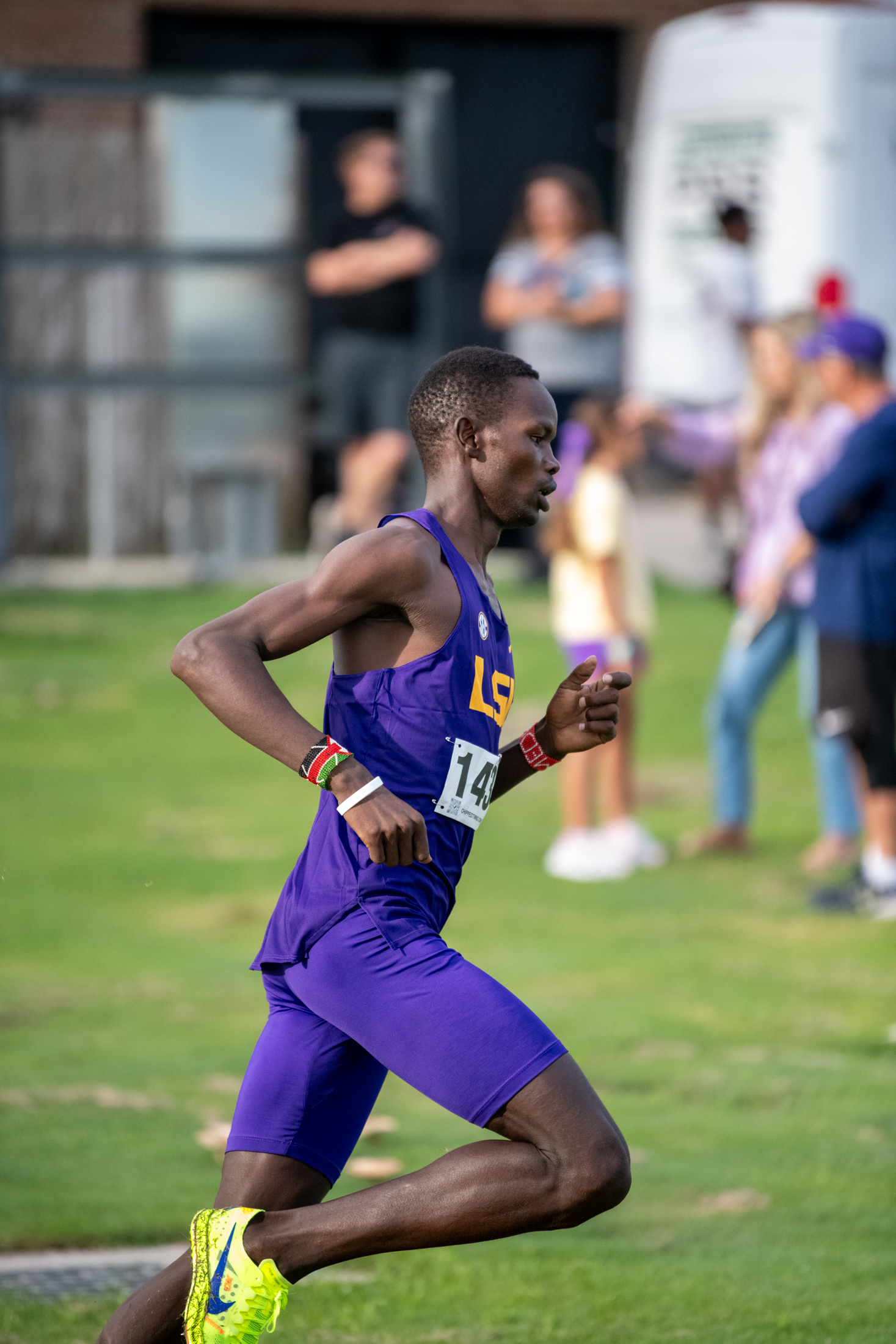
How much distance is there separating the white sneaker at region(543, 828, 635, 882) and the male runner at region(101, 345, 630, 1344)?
535cm

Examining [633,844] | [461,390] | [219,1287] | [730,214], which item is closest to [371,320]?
[730,214]

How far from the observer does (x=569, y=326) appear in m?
14.1

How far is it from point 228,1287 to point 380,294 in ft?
36.8

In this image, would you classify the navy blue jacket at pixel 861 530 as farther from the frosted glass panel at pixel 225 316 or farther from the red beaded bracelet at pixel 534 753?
the frosted glass panel at pixel 225 316

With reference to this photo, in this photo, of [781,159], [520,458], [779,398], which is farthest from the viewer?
[781,159]

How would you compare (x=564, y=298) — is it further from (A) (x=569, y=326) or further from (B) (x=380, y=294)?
(B) (x=380, y=294)

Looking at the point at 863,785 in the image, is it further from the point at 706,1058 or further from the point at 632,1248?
the point at 632,1248

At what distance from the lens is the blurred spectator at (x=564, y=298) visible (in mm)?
13961

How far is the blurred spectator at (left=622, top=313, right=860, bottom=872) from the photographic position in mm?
8797

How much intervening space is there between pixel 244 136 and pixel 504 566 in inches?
151

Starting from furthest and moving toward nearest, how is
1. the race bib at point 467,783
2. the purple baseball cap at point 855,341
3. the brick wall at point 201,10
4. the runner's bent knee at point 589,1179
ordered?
1. the brick wall at point 201,10
2. the purple baseball cap at point 855,341
3. the race bib at point 467,783
4. the runner's bent knee at point 589,1179

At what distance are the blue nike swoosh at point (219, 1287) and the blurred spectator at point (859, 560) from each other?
16.5 ft

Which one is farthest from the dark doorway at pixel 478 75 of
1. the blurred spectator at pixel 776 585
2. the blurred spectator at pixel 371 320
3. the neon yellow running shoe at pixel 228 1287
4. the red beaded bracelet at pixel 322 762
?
the neon yellow running shoe at pixel 228 1287

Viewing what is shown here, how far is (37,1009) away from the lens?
709 cm
